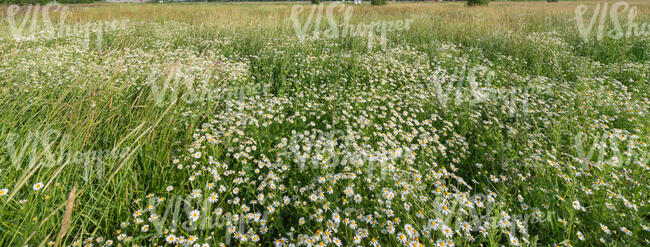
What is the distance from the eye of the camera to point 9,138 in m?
2.03

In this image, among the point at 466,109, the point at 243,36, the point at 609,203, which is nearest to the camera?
the point at 609,203

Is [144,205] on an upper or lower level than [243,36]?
lower

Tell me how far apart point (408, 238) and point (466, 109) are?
2273 millimetres

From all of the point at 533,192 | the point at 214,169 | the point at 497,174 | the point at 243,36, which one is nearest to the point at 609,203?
the point at 533,192

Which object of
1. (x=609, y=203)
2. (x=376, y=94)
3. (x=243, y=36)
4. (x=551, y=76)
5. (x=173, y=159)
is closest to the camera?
(x=609, y=203)

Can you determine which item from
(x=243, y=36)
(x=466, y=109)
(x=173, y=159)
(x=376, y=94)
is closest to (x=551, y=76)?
(x=466, y=109)

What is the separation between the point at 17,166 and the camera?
5.83 feet

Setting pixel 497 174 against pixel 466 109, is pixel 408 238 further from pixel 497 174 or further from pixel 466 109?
pixel 466 109

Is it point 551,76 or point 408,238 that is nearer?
point 408,238

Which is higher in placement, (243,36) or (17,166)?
(243,36)

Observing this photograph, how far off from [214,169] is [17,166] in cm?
128

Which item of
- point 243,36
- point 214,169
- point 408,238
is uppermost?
point 243,36

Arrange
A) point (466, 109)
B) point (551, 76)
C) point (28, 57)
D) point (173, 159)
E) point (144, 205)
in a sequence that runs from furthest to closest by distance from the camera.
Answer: point (551, 76) → point (28, 57) → point (466, 109) → point (173, 159) → point (144, 205)

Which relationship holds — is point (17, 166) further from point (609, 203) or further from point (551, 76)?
point (551, 76)
